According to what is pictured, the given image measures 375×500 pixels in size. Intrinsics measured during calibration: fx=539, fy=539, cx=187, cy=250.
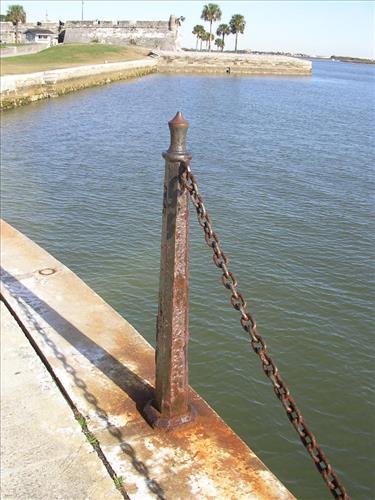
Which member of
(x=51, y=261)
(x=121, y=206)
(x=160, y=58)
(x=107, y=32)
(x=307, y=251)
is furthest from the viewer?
(x=107, y=32)

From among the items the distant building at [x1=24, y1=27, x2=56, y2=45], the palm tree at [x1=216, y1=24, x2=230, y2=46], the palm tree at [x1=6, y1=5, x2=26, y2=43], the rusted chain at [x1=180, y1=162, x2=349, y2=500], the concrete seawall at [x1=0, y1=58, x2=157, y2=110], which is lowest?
the rusted chain at [x1=180, y1=162, x2=349, y2=500]

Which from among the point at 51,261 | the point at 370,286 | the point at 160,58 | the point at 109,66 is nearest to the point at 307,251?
the point at 370,286

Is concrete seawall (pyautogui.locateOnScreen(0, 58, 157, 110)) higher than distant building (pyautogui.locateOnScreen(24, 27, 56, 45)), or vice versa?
distant building (pyautogui.locateOnScreen(24, 27, 56, 45))

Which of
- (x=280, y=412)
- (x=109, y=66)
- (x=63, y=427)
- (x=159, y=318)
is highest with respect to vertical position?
(x=109, y=66)

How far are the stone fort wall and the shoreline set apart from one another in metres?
8.50

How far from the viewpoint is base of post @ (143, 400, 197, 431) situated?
3.94m

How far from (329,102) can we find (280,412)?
127ft

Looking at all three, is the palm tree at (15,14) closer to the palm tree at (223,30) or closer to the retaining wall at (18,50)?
the retaining wall at (18,50)

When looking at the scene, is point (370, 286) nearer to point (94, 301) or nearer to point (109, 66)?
point (94, 301)

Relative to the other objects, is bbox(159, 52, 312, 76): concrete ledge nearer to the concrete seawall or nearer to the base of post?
the concrete seawall

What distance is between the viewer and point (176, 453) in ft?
12.2

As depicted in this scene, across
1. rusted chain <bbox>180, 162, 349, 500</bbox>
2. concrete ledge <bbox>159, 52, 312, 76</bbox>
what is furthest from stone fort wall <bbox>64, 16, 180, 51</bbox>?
rusted chain <bbox>180, 162, 349, 500</bbox>

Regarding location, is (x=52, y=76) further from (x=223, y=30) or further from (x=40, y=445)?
(x=223, y=30)

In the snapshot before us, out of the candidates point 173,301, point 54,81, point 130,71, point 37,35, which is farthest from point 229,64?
point 173,301
